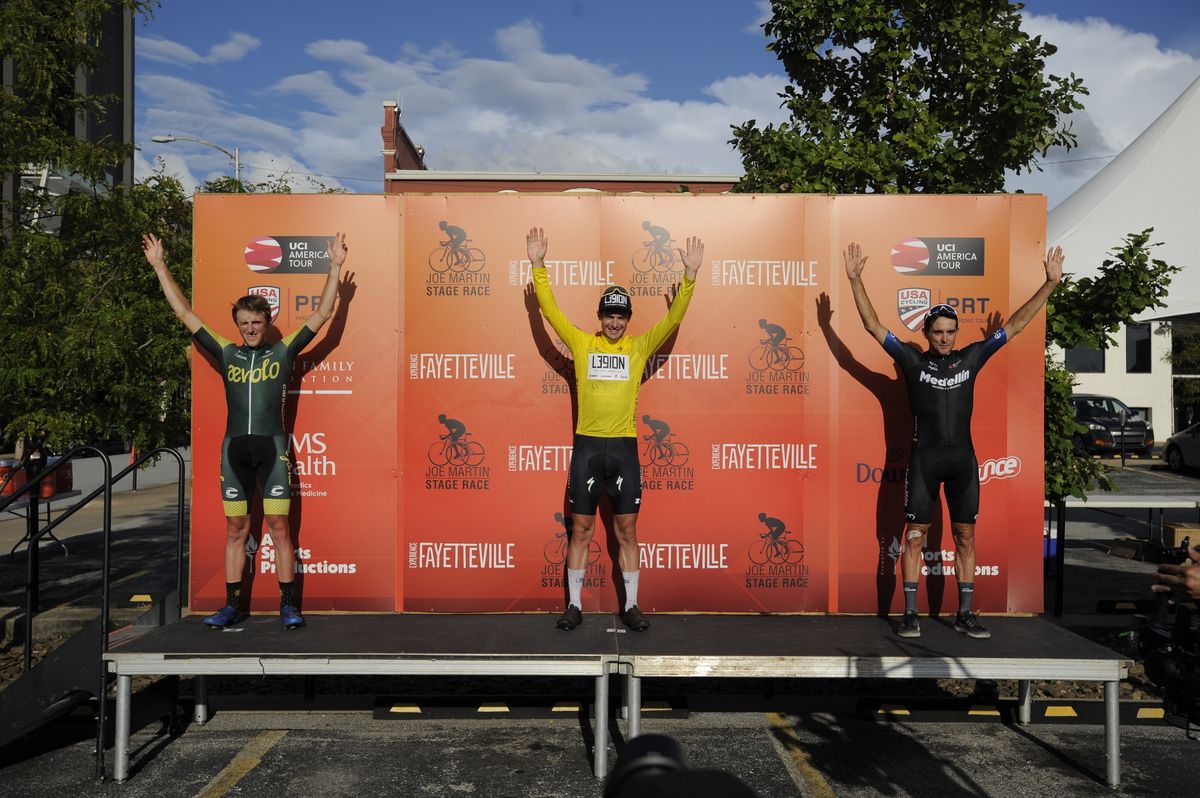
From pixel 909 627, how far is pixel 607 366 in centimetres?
267

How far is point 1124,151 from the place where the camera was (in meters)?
21.5

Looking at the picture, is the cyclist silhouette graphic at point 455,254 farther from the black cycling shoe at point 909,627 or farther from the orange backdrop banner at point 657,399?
the black cycling shoe at point 909,627

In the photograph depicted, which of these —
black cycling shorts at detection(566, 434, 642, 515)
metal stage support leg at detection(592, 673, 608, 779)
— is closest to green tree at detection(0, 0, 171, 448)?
black cycling shorts at detection(566, 434, 642, 515)

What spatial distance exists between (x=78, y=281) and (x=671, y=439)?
17.7 feet

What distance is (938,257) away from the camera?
6211mm

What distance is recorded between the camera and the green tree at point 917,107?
751cm

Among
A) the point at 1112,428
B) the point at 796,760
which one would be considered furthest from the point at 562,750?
the point at 1112,428

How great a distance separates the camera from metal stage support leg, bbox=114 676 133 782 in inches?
187

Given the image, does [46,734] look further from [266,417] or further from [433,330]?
[433,330]

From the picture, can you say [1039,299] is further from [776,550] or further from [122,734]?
[122,734]

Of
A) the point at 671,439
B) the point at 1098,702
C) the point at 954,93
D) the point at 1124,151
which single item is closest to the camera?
the point at 1098,702

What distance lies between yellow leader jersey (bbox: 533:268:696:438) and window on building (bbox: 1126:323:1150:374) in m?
35.4

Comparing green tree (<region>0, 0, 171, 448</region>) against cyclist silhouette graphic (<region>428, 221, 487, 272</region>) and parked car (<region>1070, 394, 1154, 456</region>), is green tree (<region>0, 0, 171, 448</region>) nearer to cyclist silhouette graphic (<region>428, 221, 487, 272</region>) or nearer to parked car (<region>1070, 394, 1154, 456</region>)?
cyclist silhouette graphic (<region>428, 221, 487, 272</region>)

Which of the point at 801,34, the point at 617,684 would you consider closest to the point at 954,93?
the point at 801,34
